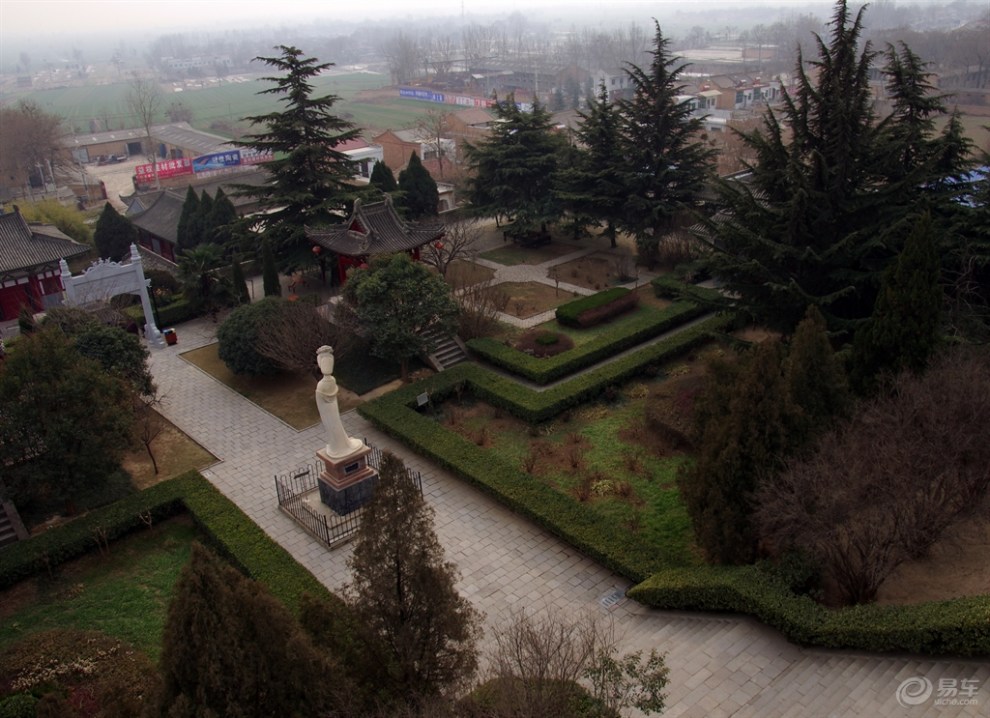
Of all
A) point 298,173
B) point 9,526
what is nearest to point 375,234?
point 298,173

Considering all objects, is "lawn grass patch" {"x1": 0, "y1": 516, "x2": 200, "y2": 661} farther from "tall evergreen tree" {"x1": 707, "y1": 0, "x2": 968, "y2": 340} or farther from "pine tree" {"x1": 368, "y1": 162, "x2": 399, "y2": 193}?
"pine tree" {"x1": 368, "y1": 162, "x2": 399, "y2": 193}

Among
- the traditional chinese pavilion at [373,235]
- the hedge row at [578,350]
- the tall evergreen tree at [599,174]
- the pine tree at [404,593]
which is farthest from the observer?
the tall evergreen tree at [599,174]

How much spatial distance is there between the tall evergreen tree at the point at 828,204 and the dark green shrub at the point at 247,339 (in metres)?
10.3

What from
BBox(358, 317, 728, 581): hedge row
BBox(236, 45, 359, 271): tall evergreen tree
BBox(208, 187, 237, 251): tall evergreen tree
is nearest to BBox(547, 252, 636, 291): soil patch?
BBox(358, 317, 728, 581): hedge row

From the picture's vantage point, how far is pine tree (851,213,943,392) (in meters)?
13.0

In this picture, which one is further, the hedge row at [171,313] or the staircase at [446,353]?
the hedge row at [171,313]

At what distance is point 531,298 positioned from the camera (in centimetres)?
2378

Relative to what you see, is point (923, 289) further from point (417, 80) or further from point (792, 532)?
point (417, 80)

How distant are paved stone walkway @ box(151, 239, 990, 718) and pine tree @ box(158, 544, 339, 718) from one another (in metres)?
4.20

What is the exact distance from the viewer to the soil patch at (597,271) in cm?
2483

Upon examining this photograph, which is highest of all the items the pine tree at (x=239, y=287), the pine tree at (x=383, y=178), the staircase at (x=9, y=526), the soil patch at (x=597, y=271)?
the pine tree at (x=383, y=178)

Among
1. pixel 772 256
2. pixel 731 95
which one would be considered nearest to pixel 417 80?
pixel 731 95

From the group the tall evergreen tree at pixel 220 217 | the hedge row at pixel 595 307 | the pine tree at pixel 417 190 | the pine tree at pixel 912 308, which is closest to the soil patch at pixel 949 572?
the pine tree at pixel 912 308

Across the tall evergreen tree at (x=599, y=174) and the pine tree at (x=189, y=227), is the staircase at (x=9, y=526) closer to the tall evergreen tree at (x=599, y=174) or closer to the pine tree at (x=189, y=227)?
the pine tree at (x=189, y=227)
